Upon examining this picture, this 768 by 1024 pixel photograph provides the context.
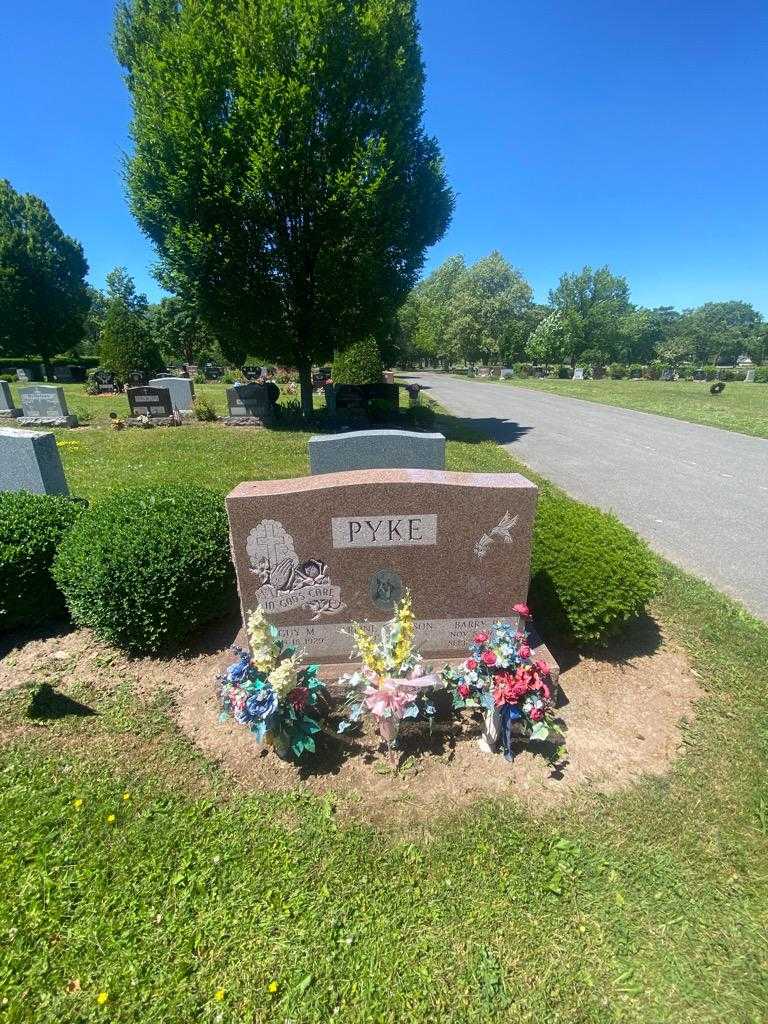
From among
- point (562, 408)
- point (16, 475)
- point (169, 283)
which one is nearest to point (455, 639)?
point (16, 475)

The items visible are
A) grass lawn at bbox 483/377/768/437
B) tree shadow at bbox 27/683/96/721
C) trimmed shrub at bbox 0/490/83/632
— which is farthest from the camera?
grass lawn at bbox 483/377/768/437

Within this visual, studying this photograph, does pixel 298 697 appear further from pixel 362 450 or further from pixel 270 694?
pixel 362 450

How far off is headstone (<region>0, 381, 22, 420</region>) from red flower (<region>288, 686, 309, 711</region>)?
19.8 metres

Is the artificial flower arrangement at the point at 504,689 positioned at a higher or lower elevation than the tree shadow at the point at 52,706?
higher

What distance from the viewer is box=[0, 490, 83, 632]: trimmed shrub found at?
427 cm

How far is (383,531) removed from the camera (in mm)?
3482

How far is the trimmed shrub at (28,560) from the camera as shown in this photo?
4270 millimetres

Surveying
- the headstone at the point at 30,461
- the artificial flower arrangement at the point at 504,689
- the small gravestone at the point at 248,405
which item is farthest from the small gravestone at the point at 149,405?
the artificial flower arrangement at the point at 504,689

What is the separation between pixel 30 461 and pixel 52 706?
358cm

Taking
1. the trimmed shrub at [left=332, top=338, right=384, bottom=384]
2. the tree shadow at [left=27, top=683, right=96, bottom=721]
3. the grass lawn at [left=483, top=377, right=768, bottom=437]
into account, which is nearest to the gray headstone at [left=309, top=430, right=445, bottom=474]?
the tree shadow at [left=27, top=683, right=96, bottom=721]

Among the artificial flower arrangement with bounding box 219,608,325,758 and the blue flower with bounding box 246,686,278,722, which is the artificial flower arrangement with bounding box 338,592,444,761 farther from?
the blue flower with bounding box 246,686,278,722

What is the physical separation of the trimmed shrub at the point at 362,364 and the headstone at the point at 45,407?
10.9m

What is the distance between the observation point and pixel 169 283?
594 inches

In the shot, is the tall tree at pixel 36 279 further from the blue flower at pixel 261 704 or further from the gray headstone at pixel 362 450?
the blue flower at pixel 261 704
